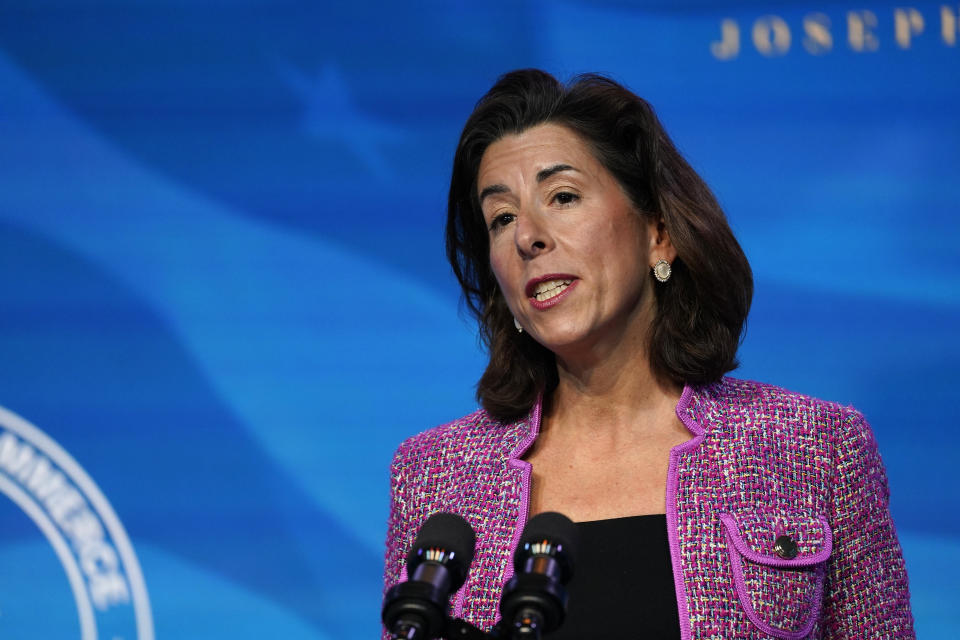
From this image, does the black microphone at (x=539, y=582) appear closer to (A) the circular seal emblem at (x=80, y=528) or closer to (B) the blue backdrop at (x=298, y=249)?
(B) the blue backdrop at (x=298, y=249)

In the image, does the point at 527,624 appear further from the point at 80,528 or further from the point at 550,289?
the point at 80,528

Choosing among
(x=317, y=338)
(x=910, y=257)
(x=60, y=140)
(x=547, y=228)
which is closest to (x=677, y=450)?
(x=547, y=228)

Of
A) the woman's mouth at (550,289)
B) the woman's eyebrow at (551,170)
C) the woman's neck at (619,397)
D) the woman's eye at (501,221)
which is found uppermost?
the woman's eyebrow at (551,170)

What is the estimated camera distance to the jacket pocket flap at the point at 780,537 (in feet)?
6.40

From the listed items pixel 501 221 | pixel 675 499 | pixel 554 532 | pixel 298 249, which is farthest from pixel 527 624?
pixel 298 249

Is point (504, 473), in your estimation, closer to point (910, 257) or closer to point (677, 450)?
point (677, 450)

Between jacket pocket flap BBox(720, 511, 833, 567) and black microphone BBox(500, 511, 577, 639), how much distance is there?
0.71 metres

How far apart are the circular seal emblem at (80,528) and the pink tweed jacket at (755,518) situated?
996 millimetres

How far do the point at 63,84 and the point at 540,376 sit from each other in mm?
1666

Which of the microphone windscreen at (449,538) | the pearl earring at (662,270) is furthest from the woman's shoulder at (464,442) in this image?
the microphone windscreen at (449,538)

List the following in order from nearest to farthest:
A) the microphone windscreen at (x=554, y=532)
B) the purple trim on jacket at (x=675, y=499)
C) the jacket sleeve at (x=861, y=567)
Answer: the microphone windscreen at (x=554, y=532), the purple trim on jacket at (x=675, y=499), the jacket sleeve at (x=861, y=567)

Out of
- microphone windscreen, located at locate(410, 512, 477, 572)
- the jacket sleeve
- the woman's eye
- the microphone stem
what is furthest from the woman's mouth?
the microphone stem

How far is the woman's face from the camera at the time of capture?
210 centimetres

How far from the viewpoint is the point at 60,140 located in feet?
10.2
